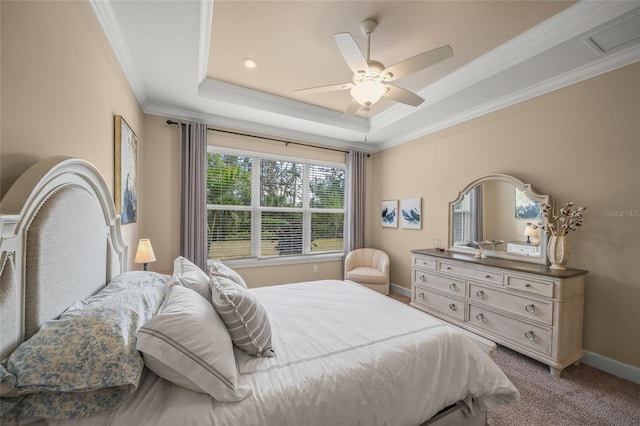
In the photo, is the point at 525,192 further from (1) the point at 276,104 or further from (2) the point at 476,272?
(1) the point at 276,104

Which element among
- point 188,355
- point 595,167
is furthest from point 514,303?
point 188,355

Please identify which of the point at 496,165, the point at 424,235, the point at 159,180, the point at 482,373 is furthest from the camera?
the point at 424,235

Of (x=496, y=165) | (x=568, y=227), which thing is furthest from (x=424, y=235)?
(x=568, y=227)

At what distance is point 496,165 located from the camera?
9.78 feet

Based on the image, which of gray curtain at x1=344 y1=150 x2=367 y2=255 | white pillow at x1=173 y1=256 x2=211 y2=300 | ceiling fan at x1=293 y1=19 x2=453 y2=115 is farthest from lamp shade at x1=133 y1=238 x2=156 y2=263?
gray curtain at x1=344 y1=150 x2=367 y2=255

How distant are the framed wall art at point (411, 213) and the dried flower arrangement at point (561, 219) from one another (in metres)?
1.49

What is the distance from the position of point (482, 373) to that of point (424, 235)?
259 cm

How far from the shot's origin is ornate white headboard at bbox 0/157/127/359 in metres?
0.84

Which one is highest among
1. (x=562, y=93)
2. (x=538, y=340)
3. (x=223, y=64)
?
(x=223, y=64)

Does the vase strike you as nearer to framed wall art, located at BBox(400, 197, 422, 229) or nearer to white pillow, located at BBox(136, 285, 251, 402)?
framed wall art, located at BBox(400, 197, 422, 229)

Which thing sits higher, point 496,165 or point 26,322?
point 496,165

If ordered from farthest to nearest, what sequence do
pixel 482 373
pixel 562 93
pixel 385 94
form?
pixel 562 93, pixel 385 94, pixel 482 373

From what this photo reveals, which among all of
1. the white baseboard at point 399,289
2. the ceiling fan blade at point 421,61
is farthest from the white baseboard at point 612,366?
the ceiling fan blade at point 421,61

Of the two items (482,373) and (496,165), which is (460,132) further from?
(482,373)
